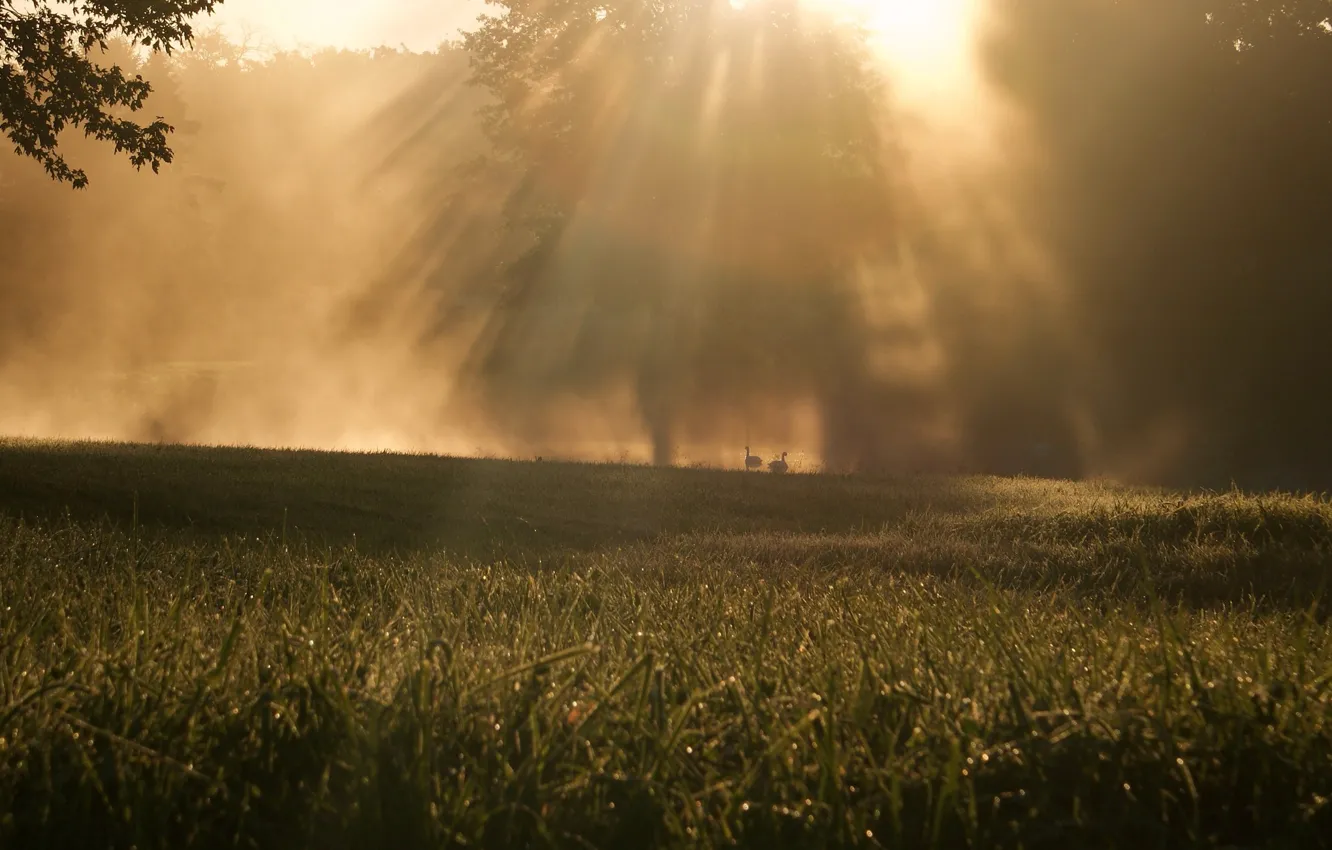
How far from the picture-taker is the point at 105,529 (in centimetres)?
976

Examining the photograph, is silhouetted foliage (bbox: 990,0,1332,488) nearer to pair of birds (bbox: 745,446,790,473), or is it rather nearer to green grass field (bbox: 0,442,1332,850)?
pair of birds (bbox: 745,446,790,473)

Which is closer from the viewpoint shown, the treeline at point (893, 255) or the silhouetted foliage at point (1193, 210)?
the silhouetted foliage at point (1193, 210)

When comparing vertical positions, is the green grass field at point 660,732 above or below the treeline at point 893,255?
below

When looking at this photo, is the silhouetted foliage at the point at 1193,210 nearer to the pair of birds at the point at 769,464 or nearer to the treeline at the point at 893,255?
the treeline at the point at 893,255

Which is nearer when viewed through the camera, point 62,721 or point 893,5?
point 62,721

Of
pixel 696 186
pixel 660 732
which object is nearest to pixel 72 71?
pixel 660 732

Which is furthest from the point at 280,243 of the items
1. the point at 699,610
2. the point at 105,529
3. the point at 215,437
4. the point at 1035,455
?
the point at 699,610

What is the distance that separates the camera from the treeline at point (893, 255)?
26484 millimetres

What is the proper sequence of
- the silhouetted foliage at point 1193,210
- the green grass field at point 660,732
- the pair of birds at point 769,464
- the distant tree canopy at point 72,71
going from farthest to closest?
the silhouetted foliage at point 1193,210 → the pair of birds at point 769,464 → the distant tree canopy at point 72,71 → the green grass field at point 660,732

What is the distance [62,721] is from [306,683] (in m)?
0.60

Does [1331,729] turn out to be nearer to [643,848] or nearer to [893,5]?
[643,848]

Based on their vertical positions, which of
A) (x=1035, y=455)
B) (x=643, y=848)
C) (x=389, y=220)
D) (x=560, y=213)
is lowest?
(x=643, y=848)

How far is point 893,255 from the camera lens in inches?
1182

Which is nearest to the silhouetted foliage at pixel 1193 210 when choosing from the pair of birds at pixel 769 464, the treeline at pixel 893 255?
the treeline at pixel 893 255
